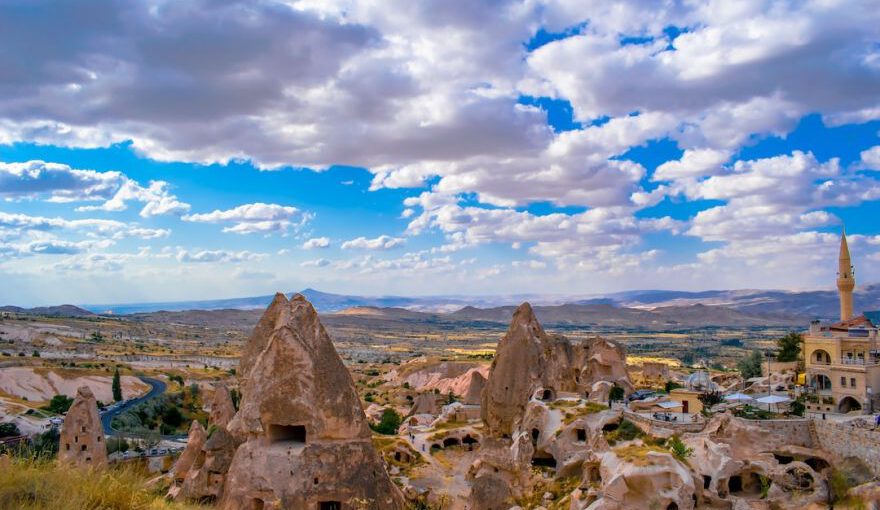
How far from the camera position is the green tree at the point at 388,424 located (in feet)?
154

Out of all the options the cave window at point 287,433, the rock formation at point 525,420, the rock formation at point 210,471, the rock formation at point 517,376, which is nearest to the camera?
the cave window at point 287,433

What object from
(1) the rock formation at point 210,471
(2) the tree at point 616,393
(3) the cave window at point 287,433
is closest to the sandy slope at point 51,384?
(2) the tree at point 616,393

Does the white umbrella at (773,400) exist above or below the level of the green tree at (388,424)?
above

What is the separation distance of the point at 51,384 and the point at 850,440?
228ft

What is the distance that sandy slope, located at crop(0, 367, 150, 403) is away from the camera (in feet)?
217

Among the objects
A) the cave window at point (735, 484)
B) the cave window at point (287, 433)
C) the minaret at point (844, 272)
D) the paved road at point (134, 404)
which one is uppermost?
the minaret at point (844, 272)

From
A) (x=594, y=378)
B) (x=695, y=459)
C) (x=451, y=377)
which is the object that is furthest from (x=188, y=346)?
(x=695, y=459)

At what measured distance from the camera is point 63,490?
320 inches

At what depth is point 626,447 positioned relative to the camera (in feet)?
71.2

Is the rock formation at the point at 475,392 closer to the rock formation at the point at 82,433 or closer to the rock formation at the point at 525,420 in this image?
the rock formation at the point at 525,420

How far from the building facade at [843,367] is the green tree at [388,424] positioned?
82.4ft

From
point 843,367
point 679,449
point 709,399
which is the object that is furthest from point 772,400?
point 679,449

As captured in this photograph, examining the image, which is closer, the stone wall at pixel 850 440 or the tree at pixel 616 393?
the stone wall at pixel 850 440

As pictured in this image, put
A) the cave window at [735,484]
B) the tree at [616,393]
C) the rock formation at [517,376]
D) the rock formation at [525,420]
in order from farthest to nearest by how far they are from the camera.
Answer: the tree at [616,393] → the rock formation at [517,376] → the rock formation at [525,420] → the cave window at [735,484]
